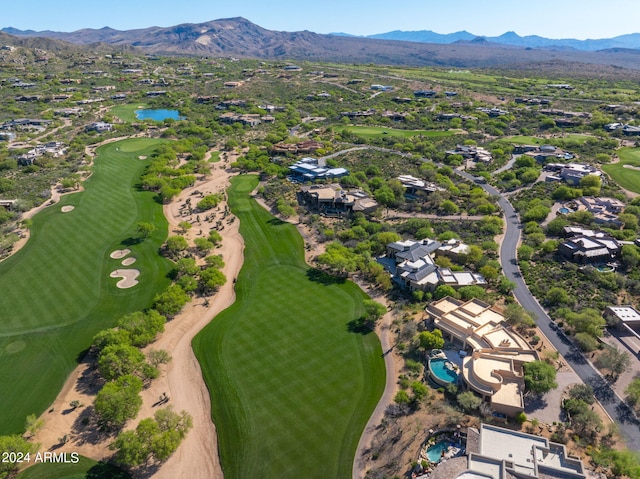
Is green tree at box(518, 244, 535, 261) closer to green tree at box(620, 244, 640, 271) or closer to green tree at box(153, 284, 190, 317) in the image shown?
green tree at box(620, 244, 640, 271)

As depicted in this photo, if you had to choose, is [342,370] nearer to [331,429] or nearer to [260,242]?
[331,429]

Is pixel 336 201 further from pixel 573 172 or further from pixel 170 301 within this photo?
pixel 573 172

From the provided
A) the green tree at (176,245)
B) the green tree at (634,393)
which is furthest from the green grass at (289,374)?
the green tree at (634,393)

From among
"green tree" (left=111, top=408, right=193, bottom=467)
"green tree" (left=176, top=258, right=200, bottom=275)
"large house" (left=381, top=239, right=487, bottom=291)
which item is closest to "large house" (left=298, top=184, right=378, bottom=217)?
"large house" (left=381, top=239, right=487, bottom=291)

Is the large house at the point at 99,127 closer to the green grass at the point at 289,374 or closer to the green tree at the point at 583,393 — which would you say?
the green grass at the point at 289,374

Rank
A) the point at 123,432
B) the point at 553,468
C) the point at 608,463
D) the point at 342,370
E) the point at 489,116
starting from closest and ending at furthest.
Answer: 1. the point at 553,468
2. the point at 608,463
3. the point at 123,432
4. the point at 342,370
5. the point at 489,116

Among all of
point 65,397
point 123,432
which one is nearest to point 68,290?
point 65,397

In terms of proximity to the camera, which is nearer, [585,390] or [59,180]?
[585,390]
